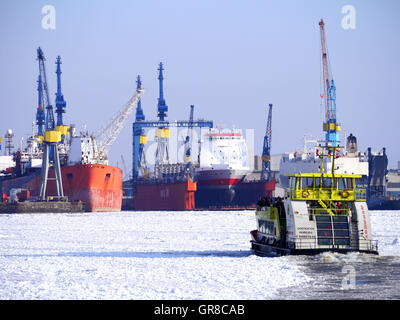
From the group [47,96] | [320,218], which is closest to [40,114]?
[47,96]

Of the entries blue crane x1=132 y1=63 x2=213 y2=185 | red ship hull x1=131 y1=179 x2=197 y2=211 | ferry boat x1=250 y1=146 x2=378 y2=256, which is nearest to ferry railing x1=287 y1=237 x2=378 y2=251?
ferry boat x1=250 y1=146 x2=378 y2=256

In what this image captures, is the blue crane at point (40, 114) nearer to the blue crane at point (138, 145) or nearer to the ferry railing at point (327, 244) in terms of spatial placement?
the blue crane at point (138, 145)

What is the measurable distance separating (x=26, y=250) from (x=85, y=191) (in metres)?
78.9

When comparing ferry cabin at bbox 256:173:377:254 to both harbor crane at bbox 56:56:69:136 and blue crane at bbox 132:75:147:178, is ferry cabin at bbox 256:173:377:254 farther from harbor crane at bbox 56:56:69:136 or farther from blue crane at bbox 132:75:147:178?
blue crane at bbox 132:75:147:178

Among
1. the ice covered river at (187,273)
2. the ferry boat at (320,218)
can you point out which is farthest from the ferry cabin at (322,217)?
the ice covered river at (187,273)

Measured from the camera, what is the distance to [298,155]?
150125 mm

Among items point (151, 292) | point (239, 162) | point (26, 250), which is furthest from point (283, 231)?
point (239, 162)

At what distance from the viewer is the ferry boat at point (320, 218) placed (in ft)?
98.1

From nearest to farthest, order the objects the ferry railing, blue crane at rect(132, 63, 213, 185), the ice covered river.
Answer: the ice covered river → the ferry railing → blue crane at rect(132, 63, 213, 185)

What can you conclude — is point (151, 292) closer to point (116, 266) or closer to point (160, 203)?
point (116, 266)

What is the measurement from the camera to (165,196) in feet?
439

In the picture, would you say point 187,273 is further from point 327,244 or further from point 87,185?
point 87,185

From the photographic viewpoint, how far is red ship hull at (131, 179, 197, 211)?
125819 mm

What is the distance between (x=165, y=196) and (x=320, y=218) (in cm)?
10431
